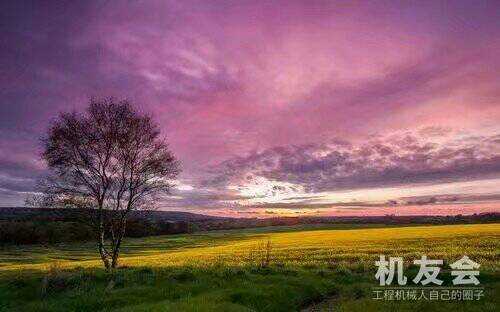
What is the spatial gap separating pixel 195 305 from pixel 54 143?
20.3 meters

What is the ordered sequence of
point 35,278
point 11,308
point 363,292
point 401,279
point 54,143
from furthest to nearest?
1. point 54,143
2. point 35,278
3. point 401,279
4. point 363,292
5. point 11,308

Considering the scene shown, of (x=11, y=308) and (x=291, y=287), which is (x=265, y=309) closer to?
(x=291, y=287)

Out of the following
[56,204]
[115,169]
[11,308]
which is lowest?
[11,308]

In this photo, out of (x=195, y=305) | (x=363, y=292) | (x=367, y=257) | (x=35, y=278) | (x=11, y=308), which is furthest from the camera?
(x=367, y=257)

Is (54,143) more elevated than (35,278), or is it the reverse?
(54,143)

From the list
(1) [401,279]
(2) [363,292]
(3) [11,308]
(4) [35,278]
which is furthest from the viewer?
(4) [35,278]

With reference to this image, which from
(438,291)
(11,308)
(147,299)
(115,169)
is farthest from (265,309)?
(115,169)

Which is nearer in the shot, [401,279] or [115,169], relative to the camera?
[401,279]

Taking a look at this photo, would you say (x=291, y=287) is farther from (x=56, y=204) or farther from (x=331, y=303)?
(x=56, y=204)

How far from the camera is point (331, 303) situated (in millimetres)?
17016

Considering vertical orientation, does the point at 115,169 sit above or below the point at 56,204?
above

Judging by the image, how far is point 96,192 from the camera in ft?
98.1

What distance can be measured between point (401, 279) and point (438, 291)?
2.89 metres

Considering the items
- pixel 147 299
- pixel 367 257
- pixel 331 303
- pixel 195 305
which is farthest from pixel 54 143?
pixel 367 257
